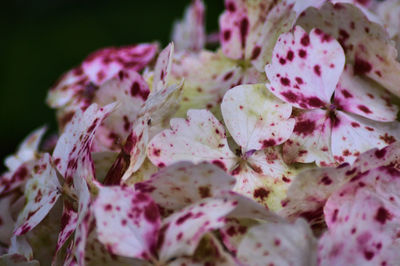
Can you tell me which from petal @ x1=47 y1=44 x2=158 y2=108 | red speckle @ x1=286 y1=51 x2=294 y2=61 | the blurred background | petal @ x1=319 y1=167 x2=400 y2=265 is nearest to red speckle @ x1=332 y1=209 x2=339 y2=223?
petal @ x1=319 y1=167 x2=400 y2=265

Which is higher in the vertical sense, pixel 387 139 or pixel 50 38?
pixel 387 139

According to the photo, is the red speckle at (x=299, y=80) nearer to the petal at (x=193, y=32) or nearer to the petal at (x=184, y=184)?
the petal at (x=184, y=184)

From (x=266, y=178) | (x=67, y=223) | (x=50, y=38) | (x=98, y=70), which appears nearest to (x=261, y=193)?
(x=266, y=178)

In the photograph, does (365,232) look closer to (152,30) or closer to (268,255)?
(268,255)

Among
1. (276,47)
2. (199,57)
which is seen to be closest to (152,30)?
(199,57)

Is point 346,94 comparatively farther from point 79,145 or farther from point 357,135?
point 79,145

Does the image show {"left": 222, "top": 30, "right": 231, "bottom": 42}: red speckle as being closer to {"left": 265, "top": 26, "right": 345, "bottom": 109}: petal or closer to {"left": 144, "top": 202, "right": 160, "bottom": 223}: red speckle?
{"left": 265, "top": 26, "right": 345, "bottom": 109}: petal

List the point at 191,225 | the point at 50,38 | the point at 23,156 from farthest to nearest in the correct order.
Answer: the point at 50,38, the point at 23,156, the point at 191,225

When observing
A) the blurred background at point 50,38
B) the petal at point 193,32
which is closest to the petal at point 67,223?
the petal at point 193,32
